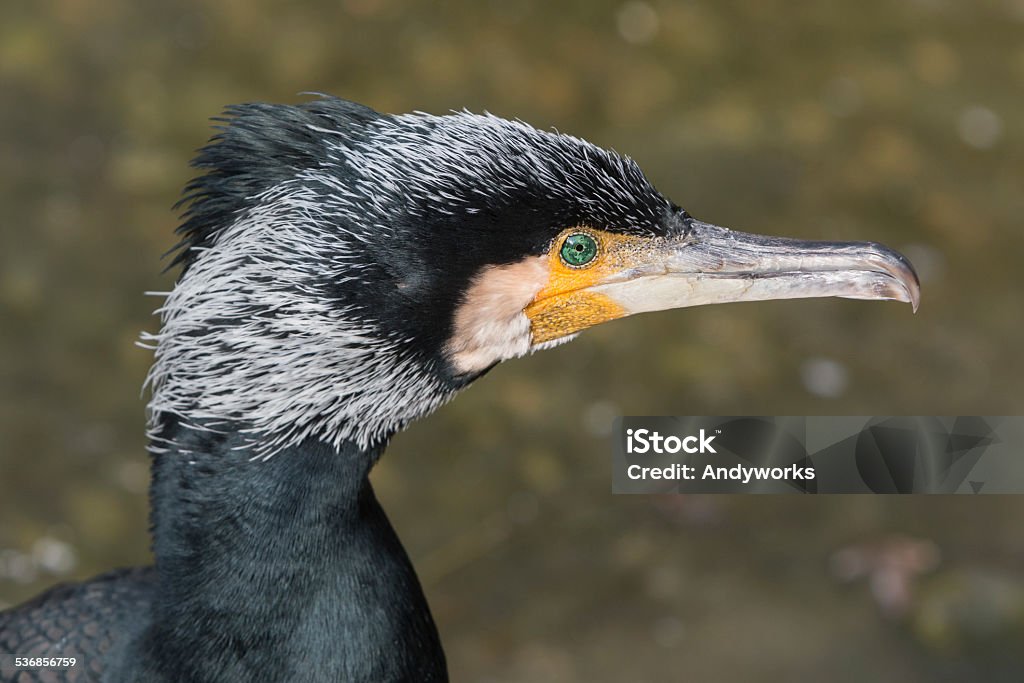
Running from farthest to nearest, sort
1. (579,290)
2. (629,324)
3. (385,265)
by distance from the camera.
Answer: (629,324), (579,290), (385,265)

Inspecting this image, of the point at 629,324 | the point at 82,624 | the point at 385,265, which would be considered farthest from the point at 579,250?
the point at 629,324

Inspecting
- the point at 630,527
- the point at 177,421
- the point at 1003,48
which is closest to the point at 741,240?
the point at 177,421

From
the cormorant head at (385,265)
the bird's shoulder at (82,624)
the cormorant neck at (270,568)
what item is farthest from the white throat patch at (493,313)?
the bird's shoulder at (82,624)

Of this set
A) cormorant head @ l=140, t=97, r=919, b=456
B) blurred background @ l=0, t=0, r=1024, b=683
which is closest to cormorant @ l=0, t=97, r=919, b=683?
cormorant head @ l=140, t=97, r=919, b=456

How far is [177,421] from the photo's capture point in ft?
9.43

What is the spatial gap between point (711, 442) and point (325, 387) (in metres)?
2.44

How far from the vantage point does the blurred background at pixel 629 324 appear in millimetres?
5141

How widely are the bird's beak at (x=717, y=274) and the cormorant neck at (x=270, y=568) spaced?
2.17 ft

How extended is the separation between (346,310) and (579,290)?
0.62 m

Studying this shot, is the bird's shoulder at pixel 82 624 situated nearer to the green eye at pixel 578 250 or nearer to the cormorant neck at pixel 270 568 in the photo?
the cormorant neck at pixel 270 568

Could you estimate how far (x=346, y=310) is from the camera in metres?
2.65

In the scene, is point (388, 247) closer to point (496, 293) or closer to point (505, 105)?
point (496, 293)

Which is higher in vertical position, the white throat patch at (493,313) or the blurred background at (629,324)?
the blurred background at (629,324)

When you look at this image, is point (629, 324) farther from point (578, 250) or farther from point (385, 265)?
point (385, 265)
